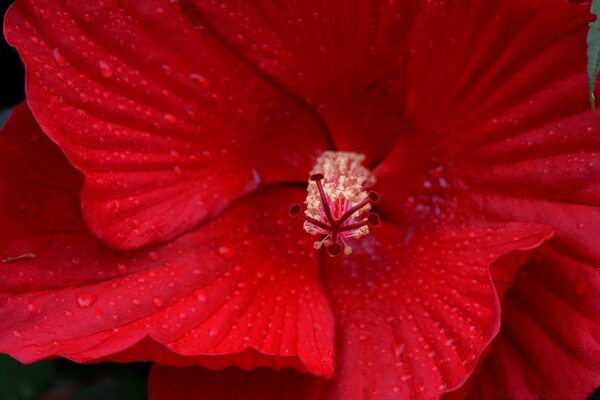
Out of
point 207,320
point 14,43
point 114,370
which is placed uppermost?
point 14,43

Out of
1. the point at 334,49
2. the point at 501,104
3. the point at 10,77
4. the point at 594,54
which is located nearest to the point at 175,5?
the point at 334,49

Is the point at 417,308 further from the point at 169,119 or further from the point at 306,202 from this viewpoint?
the point at 169,119

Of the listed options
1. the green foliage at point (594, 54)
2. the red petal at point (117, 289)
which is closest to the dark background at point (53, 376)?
the red petal at point (117, 289)

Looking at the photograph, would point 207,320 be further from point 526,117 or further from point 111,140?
point 526,117

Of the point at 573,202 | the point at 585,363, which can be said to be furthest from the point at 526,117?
the point at 585,363

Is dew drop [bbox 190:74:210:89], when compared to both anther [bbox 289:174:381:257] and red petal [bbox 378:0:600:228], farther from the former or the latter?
red petal [bbox 378:0:600:228]

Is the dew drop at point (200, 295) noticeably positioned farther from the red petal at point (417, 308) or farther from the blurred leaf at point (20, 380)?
the blurred leaf at point (20, 380)
